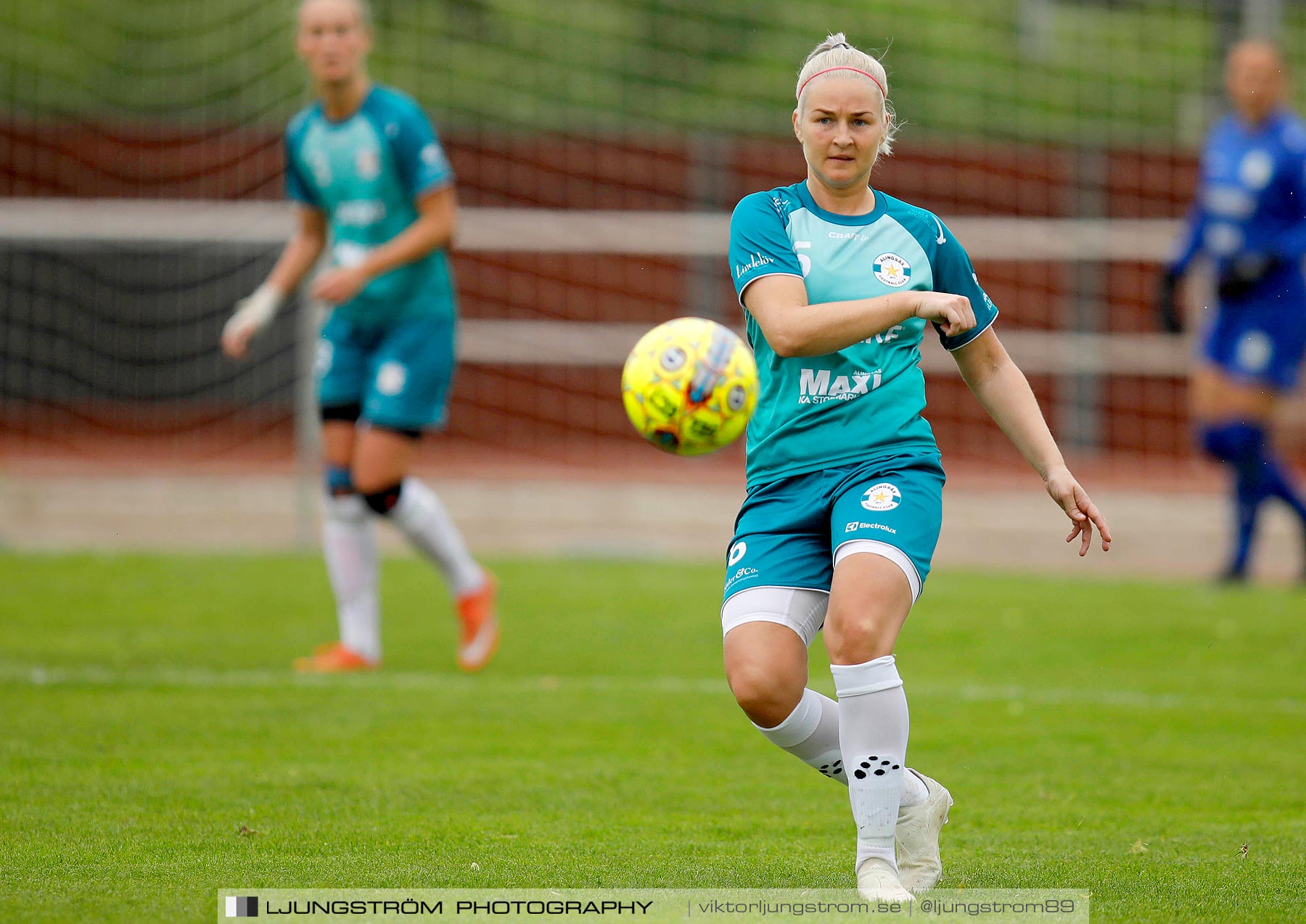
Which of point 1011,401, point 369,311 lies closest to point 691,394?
point 1011,401

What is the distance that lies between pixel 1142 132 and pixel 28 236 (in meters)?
8.57

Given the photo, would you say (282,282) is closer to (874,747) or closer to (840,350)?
(840,350)

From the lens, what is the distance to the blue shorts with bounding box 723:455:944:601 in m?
3.49

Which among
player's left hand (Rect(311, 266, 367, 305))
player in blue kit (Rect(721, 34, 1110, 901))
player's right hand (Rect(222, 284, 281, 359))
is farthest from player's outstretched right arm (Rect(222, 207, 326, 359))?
player in blue kit (Rect(721, 34, 1110, 901))

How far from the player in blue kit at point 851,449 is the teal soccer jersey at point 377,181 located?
9.72 ft

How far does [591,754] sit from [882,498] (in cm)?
186

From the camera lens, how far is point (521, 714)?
5691 millimetres

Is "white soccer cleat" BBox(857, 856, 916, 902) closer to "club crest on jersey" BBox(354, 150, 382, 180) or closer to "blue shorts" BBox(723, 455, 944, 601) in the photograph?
"blue shorts" BBox(723, 455, 944, 601)

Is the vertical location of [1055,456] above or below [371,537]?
above

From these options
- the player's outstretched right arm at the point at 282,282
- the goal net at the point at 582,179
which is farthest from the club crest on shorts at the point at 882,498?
the goal net at the point at 582,179

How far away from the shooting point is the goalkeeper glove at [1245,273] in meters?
9.24

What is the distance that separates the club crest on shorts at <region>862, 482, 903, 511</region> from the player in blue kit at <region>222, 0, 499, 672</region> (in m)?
3.22

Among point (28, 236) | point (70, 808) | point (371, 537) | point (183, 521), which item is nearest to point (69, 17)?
point (28, 236)

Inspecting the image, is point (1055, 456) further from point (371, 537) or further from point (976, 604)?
point (976, 604)
